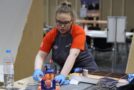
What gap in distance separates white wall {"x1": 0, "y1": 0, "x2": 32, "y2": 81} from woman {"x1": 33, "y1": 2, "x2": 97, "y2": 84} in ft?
1.54

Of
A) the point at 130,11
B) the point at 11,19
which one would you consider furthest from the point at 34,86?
the point at 130,11

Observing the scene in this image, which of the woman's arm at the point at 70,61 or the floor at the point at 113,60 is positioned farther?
the floor at the point at 113,60

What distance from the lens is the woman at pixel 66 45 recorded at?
81.2 inches

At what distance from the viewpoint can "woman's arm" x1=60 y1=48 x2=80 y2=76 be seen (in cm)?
205

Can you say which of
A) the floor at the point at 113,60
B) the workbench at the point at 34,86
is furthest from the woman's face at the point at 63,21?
the floor at the point at 113,60

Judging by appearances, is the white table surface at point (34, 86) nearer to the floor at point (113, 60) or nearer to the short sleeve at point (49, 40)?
the short sleeve at point (49, 40)

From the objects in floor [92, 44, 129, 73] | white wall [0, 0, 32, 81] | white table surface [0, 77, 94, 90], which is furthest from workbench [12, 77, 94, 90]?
floor [92, 44, 129, 73]

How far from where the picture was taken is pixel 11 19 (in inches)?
62.2

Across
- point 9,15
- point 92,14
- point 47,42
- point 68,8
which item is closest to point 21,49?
point 47,42

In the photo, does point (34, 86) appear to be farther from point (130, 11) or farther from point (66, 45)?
point (130, 11)

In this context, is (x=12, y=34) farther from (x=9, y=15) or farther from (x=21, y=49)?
(x=21, y=49)

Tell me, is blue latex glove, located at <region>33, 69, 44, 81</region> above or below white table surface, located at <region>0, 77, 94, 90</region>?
above

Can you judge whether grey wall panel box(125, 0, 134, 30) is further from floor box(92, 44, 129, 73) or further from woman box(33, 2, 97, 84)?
woman box(33, 2, 97, 84)

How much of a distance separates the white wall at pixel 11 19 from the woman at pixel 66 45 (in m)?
0.47
